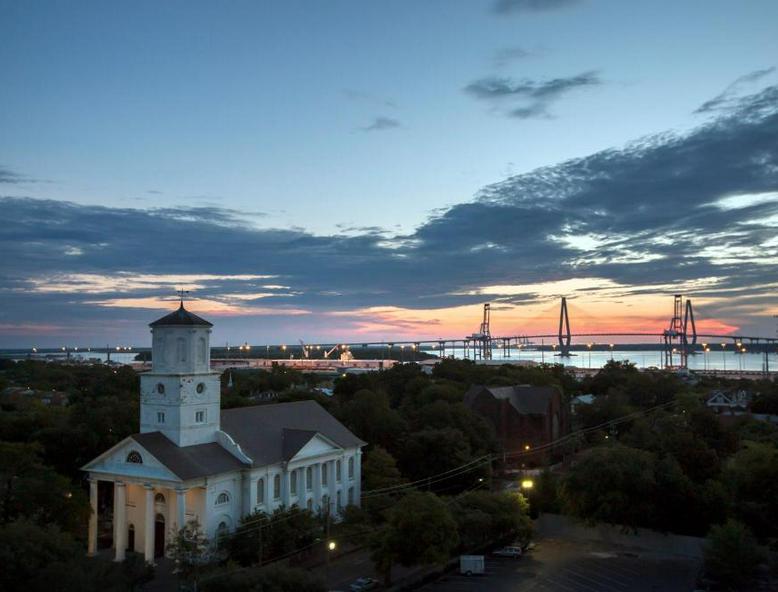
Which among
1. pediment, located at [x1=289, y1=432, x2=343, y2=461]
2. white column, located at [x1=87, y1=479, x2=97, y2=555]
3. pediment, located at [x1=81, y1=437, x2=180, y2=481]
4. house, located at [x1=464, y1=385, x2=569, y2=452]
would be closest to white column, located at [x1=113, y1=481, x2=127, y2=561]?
pediment, located at [x1=81, y1=437, x2=180, y2=481]

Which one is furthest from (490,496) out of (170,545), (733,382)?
(733,382)

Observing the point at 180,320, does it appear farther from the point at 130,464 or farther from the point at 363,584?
the point at 363,584

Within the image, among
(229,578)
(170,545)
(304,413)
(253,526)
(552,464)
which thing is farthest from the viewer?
(552,464)

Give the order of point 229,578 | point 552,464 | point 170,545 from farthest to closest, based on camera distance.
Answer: point 552,464, point 170,545, point 229,578

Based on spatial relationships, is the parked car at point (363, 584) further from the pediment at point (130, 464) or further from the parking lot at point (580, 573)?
the pediment at point (130, 464)

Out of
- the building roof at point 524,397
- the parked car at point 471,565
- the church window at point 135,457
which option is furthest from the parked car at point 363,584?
the building roof at point 524,397

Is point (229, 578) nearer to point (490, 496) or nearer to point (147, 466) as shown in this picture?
point (147, 466)

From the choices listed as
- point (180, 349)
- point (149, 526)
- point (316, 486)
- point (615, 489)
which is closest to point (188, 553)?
point (149, 526)
